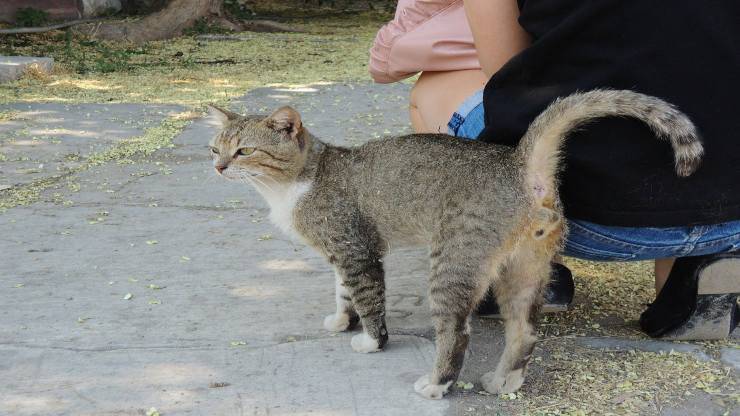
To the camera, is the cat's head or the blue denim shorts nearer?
the blue denim shorts

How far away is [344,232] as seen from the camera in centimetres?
275

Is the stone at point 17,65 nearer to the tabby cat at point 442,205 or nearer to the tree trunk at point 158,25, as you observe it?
the tree trunk at point 158,25

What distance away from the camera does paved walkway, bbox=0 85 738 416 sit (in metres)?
2.41

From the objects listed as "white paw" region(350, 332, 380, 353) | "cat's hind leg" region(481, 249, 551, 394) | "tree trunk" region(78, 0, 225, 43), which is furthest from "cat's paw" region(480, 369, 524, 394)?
"tree trunk" region(78, 0, 225, 43)

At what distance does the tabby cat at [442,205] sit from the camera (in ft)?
7.72

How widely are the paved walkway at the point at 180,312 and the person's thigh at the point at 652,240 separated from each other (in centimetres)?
37

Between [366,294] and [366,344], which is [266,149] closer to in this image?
[366,294]

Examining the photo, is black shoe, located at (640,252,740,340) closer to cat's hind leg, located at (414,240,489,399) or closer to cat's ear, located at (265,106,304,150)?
cat's hind leg, located at (414,240,489,399)

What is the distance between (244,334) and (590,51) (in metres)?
1.36

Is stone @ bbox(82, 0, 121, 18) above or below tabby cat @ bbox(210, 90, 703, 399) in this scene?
below

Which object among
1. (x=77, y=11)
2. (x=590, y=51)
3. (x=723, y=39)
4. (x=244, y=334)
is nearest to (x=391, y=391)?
(x=244, y=334)

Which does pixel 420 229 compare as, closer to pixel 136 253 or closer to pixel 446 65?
pixel 446 65

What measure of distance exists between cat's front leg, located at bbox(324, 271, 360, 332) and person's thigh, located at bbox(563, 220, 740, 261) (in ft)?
2.41

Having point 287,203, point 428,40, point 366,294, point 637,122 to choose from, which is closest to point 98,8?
point 428,40
